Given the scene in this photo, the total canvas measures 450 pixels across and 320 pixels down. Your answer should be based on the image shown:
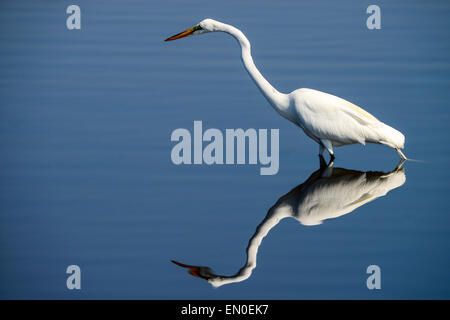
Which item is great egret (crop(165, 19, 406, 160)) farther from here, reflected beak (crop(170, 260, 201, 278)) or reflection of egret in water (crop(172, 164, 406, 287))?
reflected beak (crop(170, 260, 201, 278))

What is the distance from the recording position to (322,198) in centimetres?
655

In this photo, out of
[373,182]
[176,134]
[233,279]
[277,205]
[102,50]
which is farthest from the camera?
[102,50]

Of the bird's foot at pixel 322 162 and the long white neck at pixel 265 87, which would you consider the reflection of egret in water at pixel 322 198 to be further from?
the long white neck at pixel 265 87

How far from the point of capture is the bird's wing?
7.30 m

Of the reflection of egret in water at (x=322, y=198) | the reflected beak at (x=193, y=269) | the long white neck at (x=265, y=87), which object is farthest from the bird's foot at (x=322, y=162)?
the reflected beak at (x=193, y=269)

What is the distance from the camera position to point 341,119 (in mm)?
7309

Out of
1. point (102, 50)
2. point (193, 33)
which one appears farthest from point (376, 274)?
point (102, 50)

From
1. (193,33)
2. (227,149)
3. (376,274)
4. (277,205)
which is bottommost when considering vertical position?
(376,274)

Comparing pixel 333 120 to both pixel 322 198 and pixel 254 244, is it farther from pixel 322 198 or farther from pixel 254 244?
pixel 254 244

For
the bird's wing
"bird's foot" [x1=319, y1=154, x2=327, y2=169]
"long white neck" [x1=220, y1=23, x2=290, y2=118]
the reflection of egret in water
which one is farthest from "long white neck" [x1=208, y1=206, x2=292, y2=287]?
"long white neck" [x1=220, y1=23, x2=290, y2=118]

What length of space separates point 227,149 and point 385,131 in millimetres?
1436

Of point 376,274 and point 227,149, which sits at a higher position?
point 227,149

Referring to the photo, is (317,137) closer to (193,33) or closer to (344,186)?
(344,186)

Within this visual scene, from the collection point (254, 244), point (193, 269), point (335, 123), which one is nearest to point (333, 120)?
point (335, 123)
